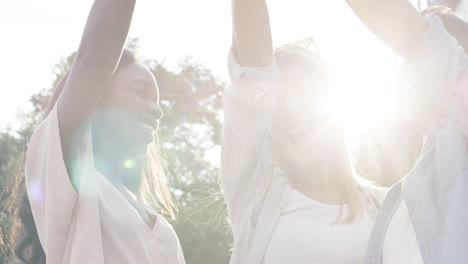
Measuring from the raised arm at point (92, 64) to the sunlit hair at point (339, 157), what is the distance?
0.84m

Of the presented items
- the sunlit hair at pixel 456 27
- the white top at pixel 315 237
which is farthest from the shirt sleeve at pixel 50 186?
the sunlit hair at pixel 456 27

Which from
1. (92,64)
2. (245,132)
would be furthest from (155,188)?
(92,64)

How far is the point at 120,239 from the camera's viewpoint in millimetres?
1870

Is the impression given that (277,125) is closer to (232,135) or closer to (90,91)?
(232,135)

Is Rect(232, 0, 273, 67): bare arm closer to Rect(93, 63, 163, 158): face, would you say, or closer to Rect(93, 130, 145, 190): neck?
Rect(93, 63, 163, 158): face

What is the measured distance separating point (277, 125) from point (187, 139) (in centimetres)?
1487

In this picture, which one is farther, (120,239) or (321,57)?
(321,57)

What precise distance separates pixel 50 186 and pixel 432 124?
4.28ft

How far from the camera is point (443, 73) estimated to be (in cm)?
128

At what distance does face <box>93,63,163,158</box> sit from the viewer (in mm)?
2127

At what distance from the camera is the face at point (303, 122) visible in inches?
84.3

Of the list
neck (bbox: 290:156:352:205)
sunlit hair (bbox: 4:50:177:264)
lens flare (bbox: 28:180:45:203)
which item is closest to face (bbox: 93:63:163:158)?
sunlit hair (bbox: 4:50:177:264)

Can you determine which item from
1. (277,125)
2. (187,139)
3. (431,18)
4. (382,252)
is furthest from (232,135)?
(187,139)

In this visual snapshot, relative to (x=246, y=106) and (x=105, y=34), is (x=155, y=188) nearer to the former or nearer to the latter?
(x=246, y=106)
